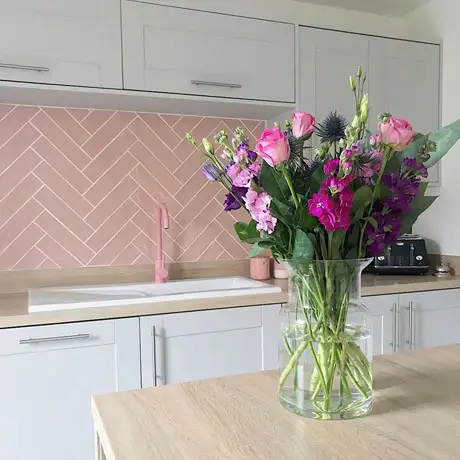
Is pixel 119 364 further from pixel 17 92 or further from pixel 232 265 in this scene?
pixel 17 92

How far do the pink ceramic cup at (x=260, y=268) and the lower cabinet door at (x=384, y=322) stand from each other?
1.78ft

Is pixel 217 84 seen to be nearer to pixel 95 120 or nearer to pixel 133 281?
pixel 95 120

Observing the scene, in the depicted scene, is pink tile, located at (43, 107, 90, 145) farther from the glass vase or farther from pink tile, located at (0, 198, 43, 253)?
the glass vase

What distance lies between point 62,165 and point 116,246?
0.45 meters

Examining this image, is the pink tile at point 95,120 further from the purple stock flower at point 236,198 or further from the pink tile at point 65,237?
the purple stock flower at point 236,198

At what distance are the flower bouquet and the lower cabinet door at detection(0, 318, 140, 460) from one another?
1043 millimetres

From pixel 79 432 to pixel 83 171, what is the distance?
1.14 metres

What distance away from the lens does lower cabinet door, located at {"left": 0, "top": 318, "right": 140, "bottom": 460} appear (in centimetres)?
167

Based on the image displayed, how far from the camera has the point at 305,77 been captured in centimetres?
233

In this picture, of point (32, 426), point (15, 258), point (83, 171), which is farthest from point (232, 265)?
point (32, 426)

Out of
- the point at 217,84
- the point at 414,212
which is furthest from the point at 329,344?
the point at 217,84

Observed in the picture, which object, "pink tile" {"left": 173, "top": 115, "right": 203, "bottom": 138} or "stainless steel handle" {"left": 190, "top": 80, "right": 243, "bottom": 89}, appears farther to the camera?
"pink tile" {"left": 173, "top": 115, "right": 203, "bottom": 138}

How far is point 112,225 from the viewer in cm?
236

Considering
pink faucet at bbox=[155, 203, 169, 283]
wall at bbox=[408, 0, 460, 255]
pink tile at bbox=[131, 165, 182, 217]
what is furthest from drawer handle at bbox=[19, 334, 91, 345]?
wall at bbox=[408, 0, 460, 255]
